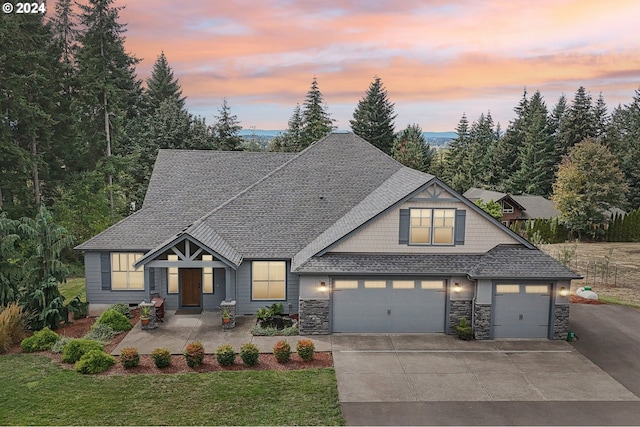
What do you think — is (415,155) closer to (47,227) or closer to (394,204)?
(394,204)

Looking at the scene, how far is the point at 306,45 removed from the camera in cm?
2739

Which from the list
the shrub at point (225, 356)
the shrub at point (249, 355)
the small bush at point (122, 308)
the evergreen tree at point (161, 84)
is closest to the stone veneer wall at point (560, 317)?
the shrub at point (249, 355)

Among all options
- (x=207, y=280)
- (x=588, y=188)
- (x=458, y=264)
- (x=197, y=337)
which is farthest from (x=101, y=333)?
(x=588, y=188)

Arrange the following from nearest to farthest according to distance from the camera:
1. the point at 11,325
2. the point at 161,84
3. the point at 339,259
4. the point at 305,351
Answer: the point at 305,351
the point at 11,325
the point at 339,259
the point at 161,84

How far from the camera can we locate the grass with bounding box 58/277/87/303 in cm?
2356

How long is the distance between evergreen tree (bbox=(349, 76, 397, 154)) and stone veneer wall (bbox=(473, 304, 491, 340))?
159 feet

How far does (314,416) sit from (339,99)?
54770mm

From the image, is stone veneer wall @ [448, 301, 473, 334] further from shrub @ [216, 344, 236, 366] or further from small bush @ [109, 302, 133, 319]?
small bush @ [109, 302, 133, 319]

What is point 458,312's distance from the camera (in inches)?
704

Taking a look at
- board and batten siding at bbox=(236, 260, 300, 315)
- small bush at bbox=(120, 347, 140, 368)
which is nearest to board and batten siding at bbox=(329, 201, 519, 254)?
board and batten siding at bbox=(236, 260, 300, 315)

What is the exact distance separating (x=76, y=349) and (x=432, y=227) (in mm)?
13053

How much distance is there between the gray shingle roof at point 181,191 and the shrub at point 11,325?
394 centimetres

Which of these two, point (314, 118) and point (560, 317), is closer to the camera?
point (560, 317)

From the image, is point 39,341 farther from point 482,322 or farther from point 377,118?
point 377,118
